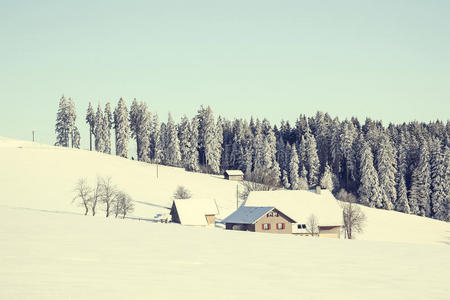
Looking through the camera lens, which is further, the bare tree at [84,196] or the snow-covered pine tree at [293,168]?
the snow-covered pine tree at [293,168]

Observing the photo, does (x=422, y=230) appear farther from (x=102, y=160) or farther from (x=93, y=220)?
(x=93, y=220)

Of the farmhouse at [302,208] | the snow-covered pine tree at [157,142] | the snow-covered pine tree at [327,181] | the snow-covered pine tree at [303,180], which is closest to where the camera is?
the farmhouse at [302,208]

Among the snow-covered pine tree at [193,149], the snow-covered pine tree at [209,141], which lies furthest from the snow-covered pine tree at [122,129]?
the snow-covered pine tree at [209,141]

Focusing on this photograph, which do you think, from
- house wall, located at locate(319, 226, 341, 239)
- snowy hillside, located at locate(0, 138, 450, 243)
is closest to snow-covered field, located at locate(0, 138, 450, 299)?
house wall, located at locate(319, 226, 341, 239)

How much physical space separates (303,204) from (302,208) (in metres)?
1.79

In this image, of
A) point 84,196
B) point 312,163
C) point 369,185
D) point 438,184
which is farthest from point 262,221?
point 312,163

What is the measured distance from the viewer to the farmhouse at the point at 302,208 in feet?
254

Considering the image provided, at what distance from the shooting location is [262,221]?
7325 cm

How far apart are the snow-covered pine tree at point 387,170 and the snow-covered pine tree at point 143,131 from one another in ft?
198

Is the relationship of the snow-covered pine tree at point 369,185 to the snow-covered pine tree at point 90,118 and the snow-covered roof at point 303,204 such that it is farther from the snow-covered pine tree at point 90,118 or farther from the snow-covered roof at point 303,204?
the snow-covered pine tree at point 90,118

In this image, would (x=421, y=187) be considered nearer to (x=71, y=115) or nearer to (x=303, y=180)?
(x=303, y=180)

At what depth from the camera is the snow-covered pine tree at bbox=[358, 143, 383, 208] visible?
120m

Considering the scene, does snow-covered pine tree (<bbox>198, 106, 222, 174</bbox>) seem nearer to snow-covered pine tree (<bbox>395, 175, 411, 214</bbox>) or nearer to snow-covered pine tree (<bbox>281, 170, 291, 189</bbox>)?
snow-covered pine tree (<bbox>281, 170, 291, 189</bbox>)

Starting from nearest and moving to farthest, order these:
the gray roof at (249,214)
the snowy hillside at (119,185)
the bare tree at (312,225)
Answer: the gray roof at (249,214), the bare tree at (312,225), the snowy hillside at (119,185)
